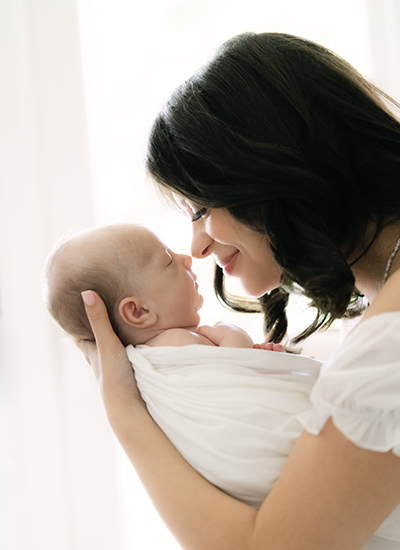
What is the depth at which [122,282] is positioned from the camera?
→ 116cm

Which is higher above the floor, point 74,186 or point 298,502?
point 74,186

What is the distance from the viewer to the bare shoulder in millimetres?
1108

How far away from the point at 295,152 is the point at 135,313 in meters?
0.55

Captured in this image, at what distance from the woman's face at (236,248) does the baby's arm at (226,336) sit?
11 cm

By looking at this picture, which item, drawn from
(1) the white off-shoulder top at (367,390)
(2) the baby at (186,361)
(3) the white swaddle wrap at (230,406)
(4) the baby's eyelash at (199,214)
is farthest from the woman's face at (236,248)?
(1) the white off-shoulder top at (367,390)

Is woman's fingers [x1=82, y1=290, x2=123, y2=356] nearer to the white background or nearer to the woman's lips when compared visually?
the woman's lips

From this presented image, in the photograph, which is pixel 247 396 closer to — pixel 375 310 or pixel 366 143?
pixel 375 310

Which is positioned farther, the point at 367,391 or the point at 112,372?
the point at 112,372

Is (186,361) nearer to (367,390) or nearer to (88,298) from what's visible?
(88,298)

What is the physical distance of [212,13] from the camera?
72.2 inches

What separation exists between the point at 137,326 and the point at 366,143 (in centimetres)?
67

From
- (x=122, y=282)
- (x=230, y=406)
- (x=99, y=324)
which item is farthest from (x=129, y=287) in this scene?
(x=230, y=406)

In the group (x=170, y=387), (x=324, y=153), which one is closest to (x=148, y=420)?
(x=170, y=387)

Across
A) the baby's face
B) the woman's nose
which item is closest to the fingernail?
the baby's face
